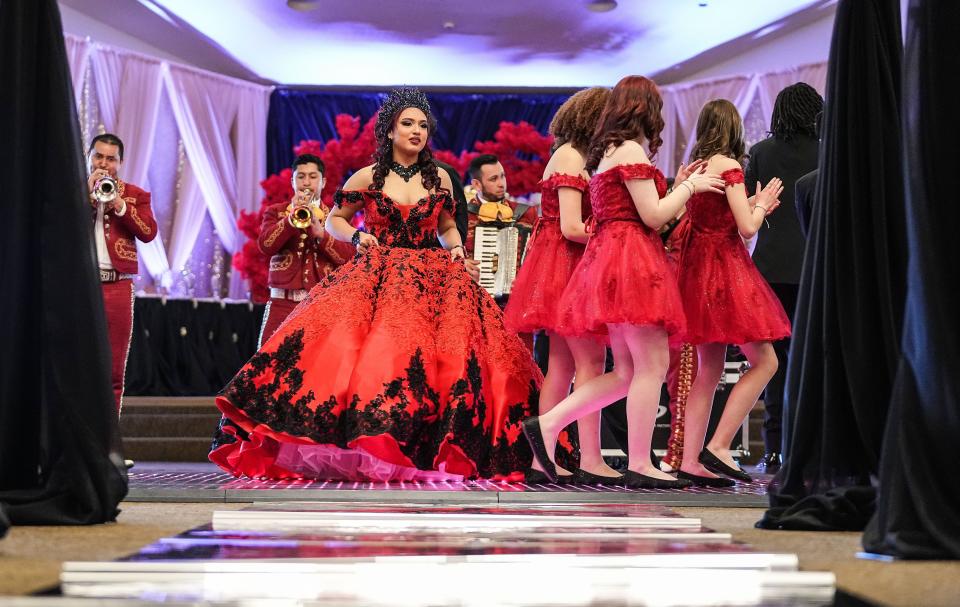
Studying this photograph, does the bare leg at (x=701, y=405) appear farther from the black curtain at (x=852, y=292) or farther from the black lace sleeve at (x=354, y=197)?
the black lace sleeve at (x=354, y=197)

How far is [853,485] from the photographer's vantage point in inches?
115

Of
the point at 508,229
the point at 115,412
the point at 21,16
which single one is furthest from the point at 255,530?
the point at 508,229

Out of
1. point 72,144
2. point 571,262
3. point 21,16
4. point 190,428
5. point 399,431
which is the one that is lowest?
point 190,428

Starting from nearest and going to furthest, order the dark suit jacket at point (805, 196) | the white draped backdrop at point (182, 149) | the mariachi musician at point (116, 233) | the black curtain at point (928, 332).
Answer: the black curtain at point (928, 332) < the dark suit jacket at point (805, 196) < the mariachi musician at point (116, 233) < the white draped backdrop at point (182, 149)

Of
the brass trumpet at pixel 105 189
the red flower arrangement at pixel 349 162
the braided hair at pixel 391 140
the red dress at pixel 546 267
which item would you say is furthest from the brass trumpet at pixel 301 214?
the red flower arrangement at pixel 349 162

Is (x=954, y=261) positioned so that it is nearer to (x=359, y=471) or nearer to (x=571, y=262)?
(x=571, y=262)

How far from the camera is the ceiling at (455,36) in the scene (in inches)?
386

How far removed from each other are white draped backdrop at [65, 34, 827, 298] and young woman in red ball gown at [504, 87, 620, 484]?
6.55m

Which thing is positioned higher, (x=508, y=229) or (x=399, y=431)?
(x=508, y=229)

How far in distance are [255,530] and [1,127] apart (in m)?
1.32

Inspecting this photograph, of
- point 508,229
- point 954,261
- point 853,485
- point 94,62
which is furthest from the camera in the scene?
point 94,62

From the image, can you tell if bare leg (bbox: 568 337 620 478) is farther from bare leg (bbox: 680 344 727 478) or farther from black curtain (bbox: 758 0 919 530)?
black curtain (bbox: 758 0 919 530)

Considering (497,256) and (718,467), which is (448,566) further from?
(497,256)

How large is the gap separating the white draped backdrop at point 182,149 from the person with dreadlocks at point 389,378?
19.9ft
